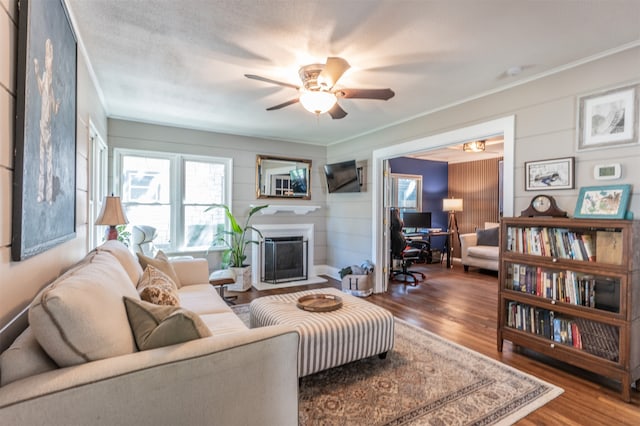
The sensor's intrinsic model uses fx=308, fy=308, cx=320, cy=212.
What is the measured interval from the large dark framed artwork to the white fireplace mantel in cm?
340

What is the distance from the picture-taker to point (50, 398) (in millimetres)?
909

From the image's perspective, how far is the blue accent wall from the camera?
7387 millimetres

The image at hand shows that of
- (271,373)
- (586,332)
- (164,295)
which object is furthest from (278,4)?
(586,332)

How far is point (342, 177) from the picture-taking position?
531 centimetres

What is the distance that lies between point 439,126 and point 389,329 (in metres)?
2.53

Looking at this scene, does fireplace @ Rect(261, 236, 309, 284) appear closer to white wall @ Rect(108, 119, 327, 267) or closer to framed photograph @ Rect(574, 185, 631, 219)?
white wall @ Rect(108, 119, 327, 267)

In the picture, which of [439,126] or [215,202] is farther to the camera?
[215,202]

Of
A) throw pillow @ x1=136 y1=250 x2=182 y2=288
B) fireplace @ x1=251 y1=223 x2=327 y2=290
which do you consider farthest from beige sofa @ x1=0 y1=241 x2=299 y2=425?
fireplace @ x1=251 y1=223 x2=327 y2=290

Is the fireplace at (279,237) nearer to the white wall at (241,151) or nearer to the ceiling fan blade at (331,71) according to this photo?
the white wall at (241,151)

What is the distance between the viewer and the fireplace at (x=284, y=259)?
5285 mm

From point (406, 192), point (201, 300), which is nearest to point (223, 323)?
point (201, 300)

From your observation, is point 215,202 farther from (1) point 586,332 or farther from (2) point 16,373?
(1) point 586,332

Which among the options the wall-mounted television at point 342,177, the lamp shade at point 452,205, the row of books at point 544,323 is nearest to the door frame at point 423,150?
the wall-mounted television at point 342,177

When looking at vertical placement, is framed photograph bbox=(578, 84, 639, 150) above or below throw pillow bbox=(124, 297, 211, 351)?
above
